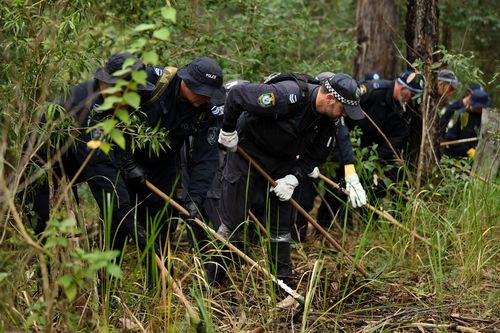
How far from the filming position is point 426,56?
657cm

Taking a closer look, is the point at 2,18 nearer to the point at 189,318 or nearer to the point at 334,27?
the point at 189,318

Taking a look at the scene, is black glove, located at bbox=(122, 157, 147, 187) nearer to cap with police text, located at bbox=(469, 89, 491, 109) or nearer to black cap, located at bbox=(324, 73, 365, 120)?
black cap, located at bbox=(324, 73, 365, 120)

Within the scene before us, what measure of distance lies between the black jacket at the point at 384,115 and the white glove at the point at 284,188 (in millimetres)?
2212

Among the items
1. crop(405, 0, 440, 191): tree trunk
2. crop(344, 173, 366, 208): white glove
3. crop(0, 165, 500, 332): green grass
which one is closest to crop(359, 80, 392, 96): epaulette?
crop(405, 0, 440, 191): tree trunk

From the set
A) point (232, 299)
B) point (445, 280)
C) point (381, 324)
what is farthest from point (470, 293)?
point (232, 299)

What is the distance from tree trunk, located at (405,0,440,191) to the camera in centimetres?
646

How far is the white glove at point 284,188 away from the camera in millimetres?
5461

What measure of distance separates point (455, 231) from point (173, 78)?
8.23 feet

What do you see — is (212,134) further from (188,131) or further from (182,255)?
(182,255)

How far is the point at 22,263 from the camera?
346cm

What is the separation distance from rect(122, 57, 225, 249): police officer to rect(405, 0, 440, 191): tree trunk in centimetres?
191

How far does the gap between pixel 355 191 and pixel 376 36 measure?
11.4 feet

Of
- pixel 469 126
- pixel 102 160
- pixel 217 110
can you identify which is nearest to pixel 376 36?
pixel 469 126

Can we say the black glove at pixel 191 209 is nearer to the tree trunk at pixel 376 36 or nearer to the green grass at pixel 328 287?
the green grass at pixel 328 287
